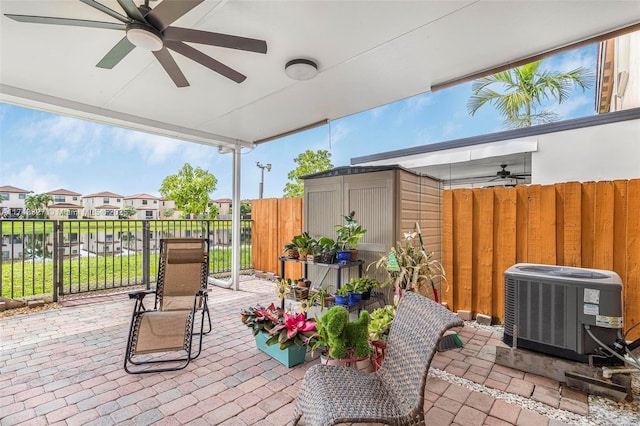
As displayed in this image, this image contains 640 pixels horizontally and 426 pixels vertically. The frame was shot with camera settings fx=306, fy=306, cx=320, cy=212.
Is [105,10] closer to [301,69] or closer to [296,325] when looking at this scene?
[301,69]

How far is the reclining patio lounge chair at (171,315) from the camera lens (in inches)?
110

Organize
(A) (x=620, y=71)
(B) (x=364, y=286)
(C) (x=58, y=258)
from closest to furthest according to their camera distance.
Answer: (B) (x=364, y=286), (C) (x=58, y=258), (A) (x=620, y=71)

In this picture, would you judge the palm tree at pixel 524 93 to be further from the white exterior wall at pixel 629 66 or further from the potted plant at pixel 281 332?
the potted plant at pixel 281 332

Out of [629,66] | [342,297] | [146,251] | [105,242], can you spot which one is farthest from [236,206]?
[629,66]

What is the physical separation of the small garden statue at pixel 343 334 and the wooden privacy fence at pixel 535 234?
7.81 feet

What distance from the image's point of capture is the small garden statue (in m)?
2.20

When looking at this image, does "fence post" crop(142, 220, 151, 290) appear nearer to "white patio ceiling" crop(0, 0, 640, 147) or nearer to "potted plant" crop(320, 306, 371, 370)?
"white patio ceiling" crop(0, 0, 640, 147)

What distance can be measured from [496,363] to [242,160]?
16.8 feet

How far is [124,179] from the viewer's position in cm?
2239

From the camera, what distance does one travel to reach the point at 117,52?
8.04 ft

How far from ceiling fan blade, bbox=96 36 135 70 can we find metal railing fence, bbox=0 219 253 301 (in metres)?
2.60

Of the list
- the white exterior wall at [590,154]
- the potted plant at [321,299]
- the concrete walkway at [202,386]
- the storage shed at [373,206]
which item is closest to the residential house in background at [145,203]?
the concrete walkway at [202,386]

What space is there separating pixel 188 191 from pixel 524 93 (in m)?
12.8

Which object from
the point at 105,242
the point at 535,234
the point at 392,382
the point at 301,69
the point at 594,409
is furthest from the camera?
the point at 105,242
